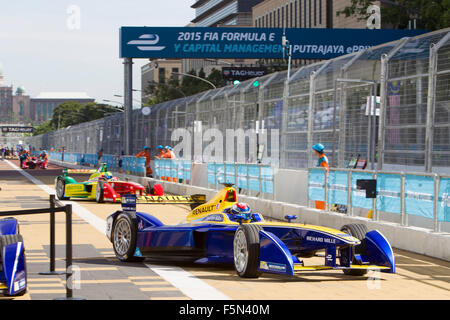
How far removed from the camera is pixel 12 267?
831 cm

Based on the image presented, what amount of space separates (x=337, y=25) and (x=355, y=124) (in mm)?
81388

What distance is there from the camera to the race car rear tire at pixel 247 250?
964 cm

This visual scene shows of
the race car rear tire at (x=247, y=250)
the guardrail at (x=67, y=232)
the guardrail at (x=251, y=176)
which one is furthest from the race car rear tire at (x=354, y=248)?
the guardrail at (x=251, y=176)

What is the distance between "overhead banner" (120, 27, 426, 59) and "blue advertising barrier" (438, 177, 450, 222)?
3435 cm

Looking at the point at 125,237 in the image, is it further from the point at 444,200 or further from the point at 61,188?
the point at 61,188

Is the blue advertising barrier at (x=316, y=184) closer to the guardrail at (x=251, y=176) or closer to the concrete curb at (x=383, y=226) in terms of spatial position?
the concrete curb at (x=383, y=226)

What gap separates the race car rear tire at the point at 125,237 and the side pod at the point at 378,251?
306 cm

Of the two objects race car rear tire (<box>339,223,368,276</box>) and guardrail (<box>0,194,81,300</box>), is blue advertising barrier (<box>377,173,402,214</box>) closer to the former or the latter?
race car rear tire (<box>339,223,368,276</box>)

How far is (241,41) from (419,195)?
35.0m

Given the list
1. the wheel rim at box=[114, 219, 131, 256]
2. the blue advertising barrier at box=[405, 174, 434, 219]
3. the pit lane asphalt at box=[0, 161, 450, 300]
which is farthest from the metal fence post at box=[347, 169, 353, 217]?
the wheel rim at box=[114, 219, 131, 256]

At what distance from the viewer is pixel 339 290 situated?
909 centimetres

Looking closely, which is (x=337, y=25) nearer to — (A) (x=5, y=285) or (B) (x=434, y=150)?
(B) (x=434, y=150)

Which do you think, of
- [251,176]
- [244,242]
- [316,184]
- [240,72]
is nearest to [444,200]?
[244,242]

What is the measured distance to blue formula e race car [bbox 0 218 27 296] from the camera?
8.26 m
